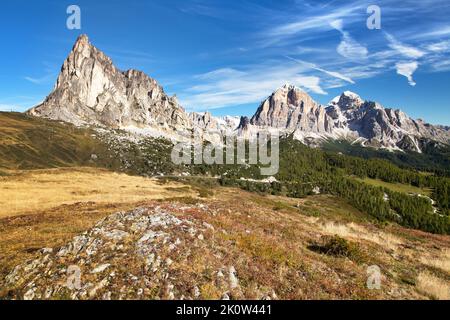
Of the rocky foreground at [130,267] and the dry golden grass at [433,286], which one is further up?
the rocky foreground at [130,267]

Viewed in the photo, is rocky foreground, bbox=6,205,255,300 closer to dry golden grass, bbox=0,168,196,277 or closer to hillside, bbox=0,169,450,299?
hillside, bbox=0,169,450,299

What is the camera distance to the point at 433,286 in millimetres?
17172

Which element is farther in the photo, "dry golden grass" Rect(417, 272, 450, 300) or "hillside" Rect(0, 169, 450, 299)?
"dry golden grass" Rect(417, 272, 450, 300)

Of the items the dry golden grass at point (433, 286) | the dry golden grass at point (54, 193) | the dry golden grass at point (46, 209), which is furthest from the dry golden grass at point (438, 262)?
the dry golden grass at point (54, 193)

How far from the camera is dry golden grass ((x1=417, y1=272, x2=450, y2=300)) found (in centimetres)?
1586

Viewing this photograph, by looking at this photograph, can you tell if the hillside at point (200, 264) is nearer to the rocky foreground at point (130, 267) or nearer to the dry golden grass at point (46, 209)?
the rocky foreground at point (130, 267)

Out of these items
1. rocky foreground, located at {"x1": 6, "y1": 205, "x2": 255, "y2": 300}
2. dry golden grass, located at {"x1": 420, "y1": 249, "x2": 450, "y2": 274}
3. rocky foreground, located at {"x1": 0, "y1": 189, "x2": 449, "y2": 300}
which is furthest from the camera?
dry golden grass, located at {"x1": 420, "y1": 249, "x2": 450, "y2": 274}

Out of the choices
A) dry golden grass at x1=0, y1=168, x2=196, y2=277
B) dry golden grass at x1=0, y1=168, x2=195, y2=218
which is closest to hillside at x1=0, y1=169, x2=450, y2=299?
Answer: dry golden grass at x1=0, y1=168, x2=196, y2=277

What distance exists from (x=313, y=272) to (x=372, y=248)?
10.8 meters

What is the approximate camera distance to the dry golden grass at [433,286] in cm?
1586

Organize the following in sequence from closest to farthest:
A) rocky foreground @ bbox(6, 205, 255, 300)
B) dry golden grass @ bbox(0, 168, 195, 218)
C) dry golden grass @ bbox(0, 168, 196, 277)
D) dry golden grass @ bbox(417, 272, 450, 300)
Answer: rocky foreground @ bbox(6, 205, 255, 300) → dry golden grass @ bbox(417, 272, 450, 300) → dry golden grass @ bbox(0, 168, 196, 277) → dry golden grass @ bbox(0, 168, 195, 218)

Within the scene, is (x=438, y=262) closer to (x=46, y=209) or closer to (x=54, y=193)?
(x=46, y=209)

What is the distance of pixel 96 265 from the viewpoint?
1538cm
